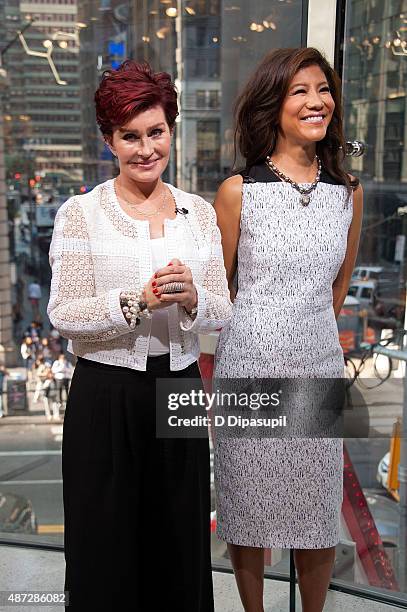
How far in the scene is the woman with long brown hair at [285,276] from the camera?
152 cm

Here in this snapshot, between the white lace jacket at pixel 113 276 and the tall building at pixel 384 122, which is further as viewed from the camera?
the tall building at pixel 384 122

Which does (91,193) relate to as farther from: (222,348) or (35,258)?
(35,258)

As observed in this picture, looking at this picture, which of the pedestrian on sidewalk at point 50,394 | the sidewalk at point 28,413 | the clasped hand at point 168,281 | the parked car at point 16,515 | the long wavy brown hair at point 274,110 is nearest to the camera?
the clasped hand at point 168,281

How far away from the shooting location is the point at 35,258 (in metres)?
14.8

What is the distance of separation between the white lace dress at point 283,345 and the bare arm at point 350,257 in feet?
0.18

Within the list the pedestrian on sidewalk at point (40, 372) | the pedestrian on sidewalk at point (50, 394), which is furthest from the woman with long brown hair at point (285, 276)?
the pedestrian on sidewalk at point (40, 372)

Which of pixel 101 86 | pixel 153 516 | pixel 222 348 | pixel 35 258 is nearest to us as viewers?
pixel 101 86

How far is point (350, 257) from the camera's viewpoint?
5.57 feet

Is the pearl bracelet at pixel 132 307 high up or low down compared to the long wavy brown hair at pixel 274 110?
down

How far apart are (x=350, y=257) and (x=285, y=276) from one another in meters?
0.25

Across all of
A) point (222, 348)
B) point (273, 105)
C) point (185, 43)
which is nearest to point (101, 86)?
point (273, 105)

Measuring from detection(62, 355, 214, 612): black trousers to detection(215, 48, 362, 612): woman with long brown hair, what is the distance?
0.54 feet

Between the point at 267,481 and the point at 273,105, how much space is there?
2.75 feet

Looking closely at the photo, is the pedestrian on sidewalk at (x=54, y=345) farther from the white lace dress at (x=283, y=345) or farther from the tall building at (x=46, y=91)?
the white lace dress at (x=283, y=345)
